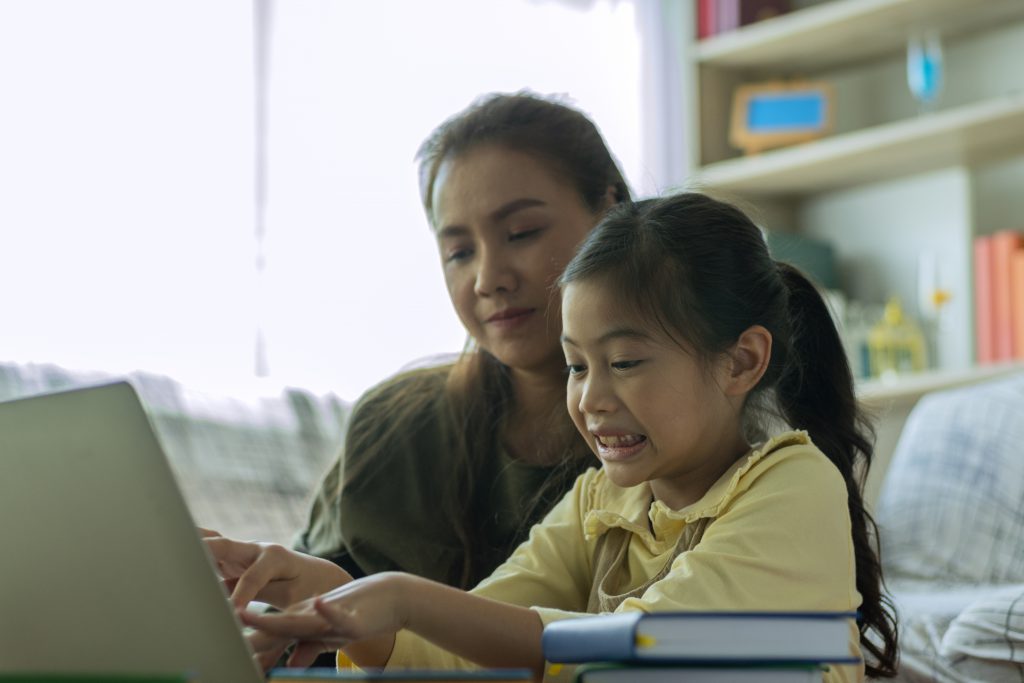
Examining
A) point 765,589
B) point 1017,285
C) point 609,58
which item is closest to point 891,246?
point 1017,285

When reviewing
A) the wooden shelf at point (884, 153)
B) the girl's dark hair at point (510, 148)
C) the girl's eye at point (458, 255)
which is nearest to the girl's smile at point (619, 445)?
the girl's dark hair at point (510, 148)

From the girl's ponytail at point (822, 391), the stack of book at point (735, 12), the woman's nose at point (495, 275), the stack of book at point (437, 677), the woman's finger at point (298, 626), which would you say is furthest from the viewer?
the stack of book at point (735, 12)

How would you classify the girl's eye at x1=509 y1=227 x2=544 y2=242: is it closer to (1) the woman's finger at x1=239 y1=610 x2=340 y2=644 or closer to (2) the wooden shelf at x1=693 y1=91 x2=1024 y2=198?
(1) the woman's finger at x1=239 y1=610 x2=340 y2=644

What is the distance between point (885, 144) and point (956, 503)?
1198mm

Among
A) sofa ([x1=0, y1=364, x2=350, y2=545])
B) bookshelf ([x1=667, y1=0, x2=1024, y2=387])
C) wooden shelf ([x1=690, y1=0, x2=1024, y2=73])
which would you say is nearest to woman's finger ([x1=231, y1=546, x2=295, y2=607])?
sofa ([x1=0, y1=364, x2=350, y2=545])

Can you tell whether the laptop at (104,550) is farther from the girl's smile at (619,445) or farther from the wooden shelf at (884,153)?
the wooden shelf at (884,153)

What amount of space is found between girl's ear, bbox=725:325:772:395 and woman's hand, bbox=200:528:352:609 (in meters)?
0.36

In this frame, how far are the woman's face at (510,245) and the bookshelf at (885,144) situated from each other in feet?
5.87

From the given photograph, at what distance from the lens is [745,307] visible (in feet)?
3.76

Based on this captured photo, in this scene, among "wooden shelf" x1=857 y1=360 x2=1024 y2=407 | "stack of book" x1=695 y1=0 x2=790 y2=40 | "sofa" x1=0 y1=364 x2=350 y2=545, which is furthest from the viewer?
"stack of book" x1=695 y1=0 x2=790 y2=40

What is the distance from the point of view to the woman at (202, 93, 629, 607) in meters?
1.44

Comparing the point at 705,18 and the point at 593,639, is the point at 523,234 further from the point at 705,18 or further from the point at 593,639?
the point at 705,18

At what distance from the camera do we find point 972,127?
2988 millimetres

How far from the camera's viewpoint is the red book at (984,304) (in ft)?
9.98
